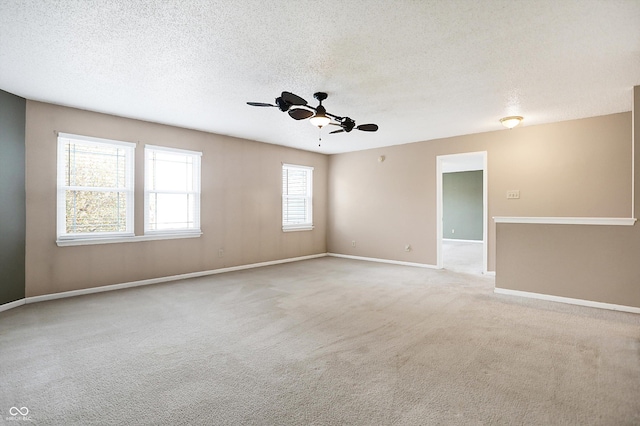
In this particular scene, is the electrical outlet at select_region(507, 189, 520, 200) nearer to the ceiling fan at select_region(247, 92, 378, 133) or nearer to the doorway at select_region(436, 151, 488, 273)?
the doorway at select_region(436, 151, 488, 273)

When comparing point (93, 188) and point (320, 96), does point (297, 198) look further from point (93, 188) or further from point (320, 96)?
point (93, 188)

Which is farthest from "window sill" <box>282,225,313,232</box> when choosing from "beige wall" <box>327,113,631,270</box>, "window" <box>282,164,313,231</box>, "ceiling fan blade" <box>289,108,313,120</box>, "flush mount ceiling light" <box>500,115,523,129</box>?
"flush mount ceiling light" <box>500,115,523,129</box>

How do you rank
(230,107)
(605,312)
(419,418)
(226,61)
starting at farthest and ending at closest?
1. (230,107)
2. (605,312)
3. (226,61)
4. (419,418)

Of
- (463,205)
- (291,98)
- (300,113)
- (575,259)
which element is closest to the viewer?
(291,98)

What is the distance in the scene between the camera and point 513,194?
557cm

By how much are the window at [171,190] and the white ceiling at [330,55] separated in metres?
0.89

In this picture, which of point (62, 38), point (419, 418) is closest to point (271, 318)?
point (419, 418)

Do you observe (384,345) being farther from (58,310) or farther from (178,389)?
(58,310)

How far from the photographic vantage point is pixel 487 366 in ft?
7.97

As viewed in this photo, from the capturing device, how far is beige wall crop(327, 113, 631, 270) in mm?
4801

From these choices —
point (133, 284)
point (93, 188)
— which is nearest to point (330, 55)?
point (93, 188)

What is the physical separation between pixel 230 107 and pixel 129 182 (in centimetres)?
210

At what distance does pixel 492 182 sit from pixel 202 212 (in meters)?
5.44

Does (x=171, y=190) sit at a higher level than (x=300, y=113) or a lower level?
lower
